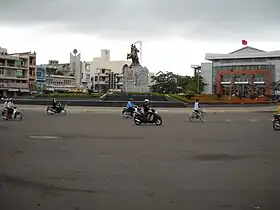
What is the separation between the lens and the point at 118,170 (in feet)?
26.0

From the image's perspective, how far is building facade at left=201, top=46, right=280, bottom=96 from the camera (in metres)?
106

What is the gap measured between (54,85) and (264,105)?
247 feet

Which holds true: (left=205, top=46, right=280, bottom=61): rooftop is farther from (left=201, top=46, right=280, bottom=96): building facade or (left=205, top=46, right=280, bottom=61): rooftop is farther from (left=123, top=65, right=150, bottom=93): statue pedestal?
(left=123, top=65, right=150, bottom=93): statue pedestal

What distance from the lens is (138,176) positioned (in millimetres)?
7359

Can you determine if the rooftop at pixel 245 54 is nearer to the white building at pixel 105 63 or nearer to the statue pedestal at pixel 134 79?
the white building at pixel 105 63

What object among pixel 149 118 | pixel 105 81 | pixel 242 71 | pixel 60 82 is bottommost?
pixel 149 118

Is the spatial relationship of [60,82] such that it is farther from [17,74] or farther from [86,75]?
[17,74]

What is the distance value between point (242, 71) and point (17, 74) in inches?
2212

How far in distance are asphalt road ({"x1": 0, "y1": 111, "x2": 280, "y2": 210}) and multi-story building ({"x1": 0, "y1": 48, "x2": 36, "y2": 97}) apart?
7500 cm

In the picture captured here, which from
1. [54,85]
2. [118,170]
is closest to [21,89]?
[54,85]

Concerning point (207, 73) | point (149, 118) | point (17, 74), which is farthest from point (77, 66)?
point (149, 118)

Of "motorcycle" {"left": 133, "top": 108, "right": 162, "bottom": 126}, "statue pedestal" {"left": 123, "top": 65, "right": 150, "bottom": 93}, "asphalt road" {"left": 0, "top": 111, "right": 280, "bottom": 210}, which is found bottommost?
"asphalt road" {"left": 0, "top": 111, "right": 280, "bottom": 210}

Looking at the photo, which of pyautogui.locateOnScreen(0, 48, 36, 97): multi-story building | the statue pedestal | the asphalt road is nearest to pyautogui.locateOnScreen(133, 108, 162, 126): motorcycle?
the asphalt road

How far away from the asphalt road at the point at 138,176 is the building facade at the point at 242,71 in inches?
3555
